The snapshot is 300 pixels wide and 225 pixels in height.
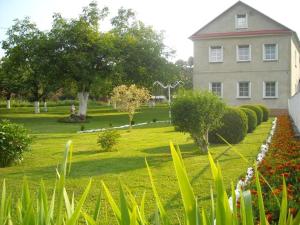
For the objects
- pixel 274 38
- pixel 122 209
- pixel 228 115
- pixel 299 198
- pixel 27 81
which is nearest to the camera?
pixel 122 209

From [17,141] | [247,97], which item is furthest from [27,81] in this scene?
[17,141]

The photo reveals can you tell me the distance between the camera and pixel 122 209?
102 centimetres

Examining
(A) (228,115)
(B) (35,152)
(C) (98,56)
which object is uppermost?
(C) (98,56)

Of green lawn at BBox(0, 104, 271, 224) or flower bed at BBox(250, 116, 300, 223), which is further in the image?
green lawn at BBox(0, 104, 271, 224)

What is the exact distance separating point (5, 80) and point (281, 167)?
4101 centimetres

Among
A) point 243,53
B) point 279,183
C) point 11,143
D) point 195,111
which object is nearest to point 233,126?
point 195,111

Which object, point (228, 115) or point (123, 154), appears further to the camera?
point (228, 115)

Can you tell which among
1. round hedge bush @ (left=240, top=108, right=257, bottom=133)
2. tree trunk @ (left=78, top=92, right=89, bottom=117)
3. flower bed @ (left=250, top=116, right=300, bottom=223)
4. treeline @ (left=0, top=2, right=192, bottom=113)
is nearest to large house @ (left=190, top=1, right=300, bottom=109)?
treeline @ (left=0, top=2, right=192, bottom=113)

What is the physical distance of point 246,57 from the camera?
3334 centimetres

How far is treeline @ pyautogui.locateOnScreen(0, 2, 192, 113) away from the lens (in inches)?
1302

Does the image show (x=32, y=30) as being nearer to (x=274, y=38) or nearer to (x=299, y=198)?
(x=274, y=38)

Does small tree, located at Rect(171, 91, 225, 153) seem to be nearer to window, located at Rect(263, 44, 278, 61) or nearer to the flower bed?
the flower bed

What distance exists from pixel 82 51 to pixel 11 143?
2365 centimetres

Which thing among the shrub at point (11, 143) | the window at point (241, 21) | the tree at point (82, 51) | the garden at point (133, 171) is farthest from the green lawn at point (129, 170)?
the window at point (241, 21)
